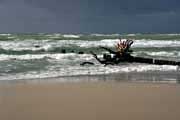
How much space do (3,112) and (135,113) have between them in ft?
7.99

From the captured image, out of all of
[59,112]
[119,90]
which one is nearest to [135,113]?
[59,112]

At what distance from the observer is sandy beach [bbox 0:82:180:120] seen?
7734 millimetres

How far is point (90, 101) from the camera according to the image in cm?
912

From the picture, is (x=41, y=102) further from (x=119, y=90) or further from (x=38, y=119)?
(x=119, y=90)

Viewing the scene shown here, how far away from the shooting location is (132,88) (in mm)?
11125

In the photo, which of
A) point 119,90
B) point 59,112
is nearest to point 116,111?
point 59,112

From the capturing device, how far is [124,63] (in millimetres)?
19359

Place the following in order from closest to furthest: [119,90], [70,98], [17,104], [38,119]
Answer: [38,119] < [17,104] < [70,98] < [119,90]

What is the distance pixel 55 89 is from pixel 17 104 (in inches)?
83.6

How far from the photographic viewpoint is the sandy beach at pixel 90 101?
7734mm

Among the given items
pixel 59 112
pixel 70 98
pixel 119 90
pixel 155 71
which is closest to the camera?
pixel 59 112

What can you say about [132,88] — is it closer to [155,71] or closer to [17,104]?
[17,104]

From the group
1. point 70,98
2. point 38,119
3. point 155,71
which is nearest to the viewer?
point 38,119

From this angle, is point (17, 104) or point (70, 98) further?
point (70, 98)
